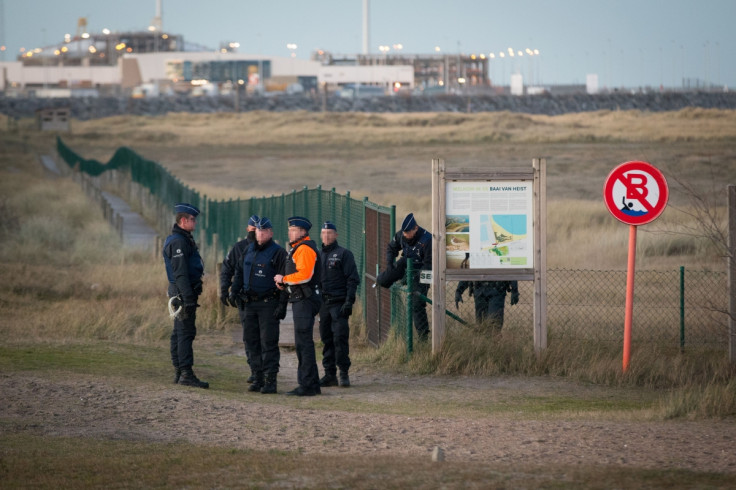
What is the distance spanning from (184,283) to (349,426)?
2.71 metres

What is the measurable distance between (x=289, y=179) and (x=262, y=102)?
9655 cm

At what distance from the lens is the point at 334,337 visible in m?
11.1

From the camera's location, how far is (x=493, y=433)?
8070 mm

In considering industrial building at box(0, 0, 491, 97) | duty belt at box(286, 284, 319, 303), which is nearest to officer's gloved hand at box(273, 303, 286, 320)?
duty belt at box(286, 284, 319, 303)

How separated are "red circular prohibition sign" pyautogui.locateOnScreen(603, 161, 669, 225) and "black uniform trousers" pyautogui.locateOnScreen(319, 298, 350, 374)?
3.04m

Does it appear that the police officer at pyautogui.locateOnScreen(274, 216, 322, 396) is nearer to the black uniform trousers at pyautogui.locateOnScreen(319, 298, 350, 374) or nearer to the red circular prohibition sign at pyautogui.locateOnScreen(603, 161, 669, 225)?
the black uniform trousers at pyautogui.locateOnScreen(319, 298, 350, 374)

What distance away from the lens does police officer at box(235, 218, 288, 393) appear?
404 inches

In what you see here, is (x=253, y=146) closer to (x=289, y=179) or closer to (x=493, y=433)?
(x=289, y=179)

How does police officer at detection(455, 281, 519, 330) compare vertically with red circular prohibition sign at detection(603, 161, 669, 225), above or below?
below

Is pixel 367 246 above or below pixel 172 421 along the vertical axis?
above

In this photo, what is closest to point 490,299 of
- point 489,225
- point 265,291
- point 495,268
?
point 495,268

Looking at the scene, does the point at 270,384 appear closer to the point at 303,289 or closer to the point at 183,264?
the point at 303,289

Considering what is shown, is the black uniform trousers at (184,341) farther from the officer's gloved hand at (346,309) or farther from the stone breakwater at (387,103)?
the stone breakwater at (387,103)

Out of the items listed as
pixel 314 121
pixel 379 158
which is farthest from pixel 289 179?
pixel 314 121
